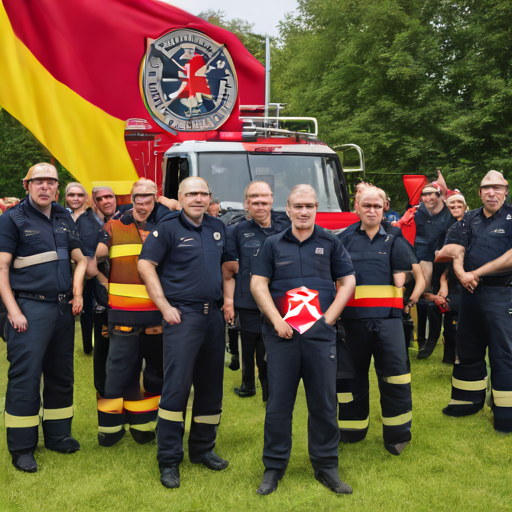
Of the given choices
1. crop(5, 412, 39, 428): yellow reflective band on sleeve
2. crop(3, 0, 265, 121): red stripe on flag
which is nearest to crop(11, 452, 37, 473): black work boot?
crop(5, 412, 39, 428): yellow reflective band on sleeve

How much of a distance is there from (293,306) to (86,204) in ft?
10.5

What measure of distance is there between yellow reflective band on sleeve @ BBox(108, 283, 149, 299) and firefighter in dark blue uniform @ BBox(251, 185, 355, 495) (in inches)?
39.8

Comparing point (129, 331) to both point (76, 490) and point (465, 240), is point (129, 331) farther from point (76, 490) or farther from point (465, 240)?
point (465, 240)

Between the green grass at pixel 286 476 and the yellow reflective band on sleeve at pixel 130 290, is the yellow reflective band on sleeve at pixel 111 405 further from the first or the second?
the yellow reflective band on sleeve at pixel 130 290

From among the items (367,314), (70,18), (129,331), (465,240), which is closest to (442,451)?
(367,314)

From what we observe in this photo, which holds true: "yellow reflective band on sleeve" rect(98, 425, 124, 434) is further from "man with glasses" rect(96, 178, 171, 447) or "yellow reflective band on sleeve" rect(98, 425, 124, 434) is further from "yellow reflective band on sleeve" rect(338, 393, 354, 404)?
"yellow reflective band on sleeve" rect(338, 393, 354, 404)

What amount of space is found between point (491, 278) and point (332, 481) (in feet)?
7.58

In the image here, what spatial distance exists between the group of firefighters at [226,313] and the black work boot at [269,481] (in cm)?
1

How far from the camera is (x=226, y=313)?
16.3ft

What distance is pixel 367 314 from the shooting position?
471 cm

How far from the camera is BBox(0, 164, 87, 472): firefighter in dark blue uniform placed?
4496mm

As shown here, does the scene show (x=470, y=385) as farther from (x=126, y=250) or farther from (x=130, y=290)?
(x=126, y=250)

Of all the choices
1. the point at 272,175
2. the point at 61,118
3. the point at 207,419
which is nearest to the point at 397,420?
the point at 207,419

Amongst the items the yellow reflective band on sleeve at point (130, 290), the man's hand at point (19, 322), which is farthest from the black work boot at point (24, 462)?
the yellow reflective band on sleeve at point (130, 290)
